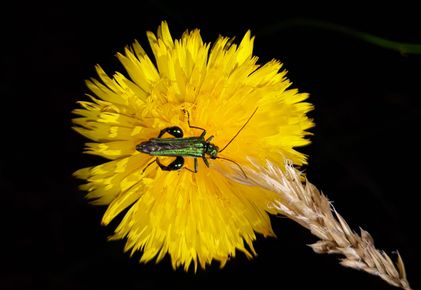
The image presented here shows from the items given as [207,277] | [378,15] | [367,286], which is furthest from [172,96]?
[367,286]

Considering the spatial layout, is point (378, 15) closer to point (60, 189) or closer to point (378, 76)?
point (378, 76)

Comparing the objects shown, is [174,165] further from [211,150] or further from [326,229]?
[326,229]

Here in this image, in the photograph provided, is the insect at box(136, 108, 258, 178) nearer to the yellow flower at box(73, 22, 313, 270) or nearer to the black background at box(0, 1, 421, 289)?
the yellow flower at box(73, 22, 313, 270)

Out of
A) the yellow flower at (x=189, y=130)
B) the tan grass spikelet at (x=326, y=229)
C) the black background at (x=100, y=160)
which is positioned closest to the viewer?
the tan grass spikelet at (x=326, y=229)

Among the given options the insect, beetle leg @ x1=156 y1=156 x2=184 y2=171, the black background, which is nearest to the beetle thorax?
the insect

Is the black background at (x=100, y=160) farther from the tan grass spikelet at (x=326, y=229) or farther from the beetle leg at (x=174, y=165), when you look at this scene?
the tan grass spikelet at (x=326, y=229)

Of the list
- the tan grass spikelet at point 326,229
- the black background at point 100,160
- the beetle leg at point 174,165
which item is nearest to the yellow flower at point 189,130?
the beetle leg at point 174,165
